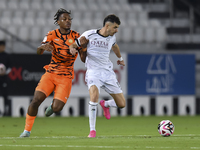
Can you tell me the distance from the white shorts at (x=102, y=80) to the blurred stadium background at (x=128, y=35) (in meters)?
5.81

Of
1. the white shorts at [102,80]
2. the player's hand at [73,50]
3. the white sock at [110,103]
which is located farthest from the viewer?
the white sock at [110,103]

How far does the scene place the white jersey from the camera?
8859 mm

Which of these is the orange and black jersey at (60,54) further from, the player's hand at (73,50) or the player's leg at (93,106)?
the player's leg at (93,106)

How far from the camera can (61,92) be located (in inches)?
344

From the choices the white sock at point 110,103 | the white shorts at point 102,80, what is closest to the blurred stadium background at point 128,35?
the white sock at point 110,103

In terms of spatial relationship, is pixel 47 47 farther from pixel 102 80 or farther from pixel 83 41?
pixel 102 80

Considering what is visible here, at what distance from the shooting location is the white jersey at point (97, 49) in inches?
349

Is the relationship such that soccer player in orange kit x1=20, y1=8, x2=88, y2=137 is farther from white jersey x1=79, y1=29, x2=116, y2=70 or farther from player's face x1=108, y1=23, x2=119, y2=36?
player's face x1=108, y1=23, x2=119, y2=36

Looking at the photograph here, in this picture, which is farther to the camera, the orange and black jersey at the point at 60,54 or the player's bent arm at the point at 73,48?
the orange and black jersey at the point at 60,54

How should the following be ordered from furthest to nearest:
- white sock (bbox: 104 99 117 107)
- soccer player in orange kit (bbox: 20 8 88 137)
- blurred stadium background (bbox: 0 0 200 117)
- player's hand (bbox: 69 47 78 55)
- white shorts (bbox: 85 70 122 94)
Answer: blurred stadium background (bbox: 0 0 200 117) < white sock (bbox: 104 99 117 107) < white shorts (bbox: 85 70 122 94) < soccer player in orange kit (bbox: 20 8 88 137) < player's hand (bbox: 69 47 78 55)

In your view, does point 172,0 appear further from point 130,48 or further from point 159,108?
point 159,108

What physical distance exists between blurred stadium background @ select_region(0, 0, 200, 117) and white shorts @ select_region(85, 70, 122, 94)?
19.1 feet

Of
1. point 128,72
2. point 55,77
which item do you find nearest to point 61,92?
point 55,77

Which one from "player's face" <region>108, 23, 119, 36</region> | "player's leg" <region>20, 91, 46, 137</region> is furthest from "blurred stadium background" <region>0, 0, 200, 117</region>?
"player's leg" <region>20, 91, 46, 137</region>
